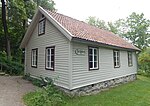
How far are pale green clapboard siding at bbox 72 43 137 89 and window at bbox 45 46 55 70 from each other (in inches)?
82.1

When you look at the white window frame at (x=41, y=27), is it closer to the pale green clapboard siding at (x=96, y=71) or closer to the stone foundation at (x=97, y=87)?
the pale green clapboard siding at (x=96, y=71)

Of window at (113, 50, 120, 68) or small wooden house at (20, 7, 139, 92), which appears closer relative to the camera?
small wooden house at (20, 7, 139, 92)

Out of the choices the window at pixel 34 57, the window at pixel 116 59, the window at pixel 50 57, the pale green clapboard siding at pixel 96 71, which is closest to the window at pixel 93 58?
the pale green clapboard siding at pixel 96 71

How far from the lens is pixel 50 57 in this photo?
36.0 ft

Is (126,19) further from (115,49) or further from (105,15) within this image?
(115,49)

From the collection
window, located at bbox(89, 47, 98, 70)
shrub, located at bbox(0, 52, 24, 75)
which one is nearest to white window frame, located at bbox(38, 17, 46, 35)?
Result: window, located at bbox(89, 47, 98, 70)

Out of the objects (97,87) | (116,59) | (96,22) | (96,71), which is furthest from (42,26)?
(96,22)

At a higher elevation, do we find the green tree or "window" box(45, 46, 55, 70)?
the green tree

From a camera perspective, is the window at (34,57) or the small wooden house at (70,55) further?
the window at (34,57)

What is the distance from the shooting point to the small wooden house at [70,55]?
9.17 meters

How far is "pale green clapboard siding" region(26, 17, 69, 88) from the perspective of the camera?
9375 mm

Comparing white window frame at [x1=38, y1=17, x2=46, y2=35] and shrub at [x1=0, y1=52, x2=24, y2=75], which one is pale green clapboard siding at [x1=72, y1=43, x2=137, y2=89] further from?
shrub at [x1=0, y1=52, x2=24, y2=75]

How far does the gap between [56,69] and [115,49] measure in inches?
228

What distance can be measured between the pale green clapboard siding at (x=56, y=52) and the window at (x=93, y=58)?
1849 millimetres
